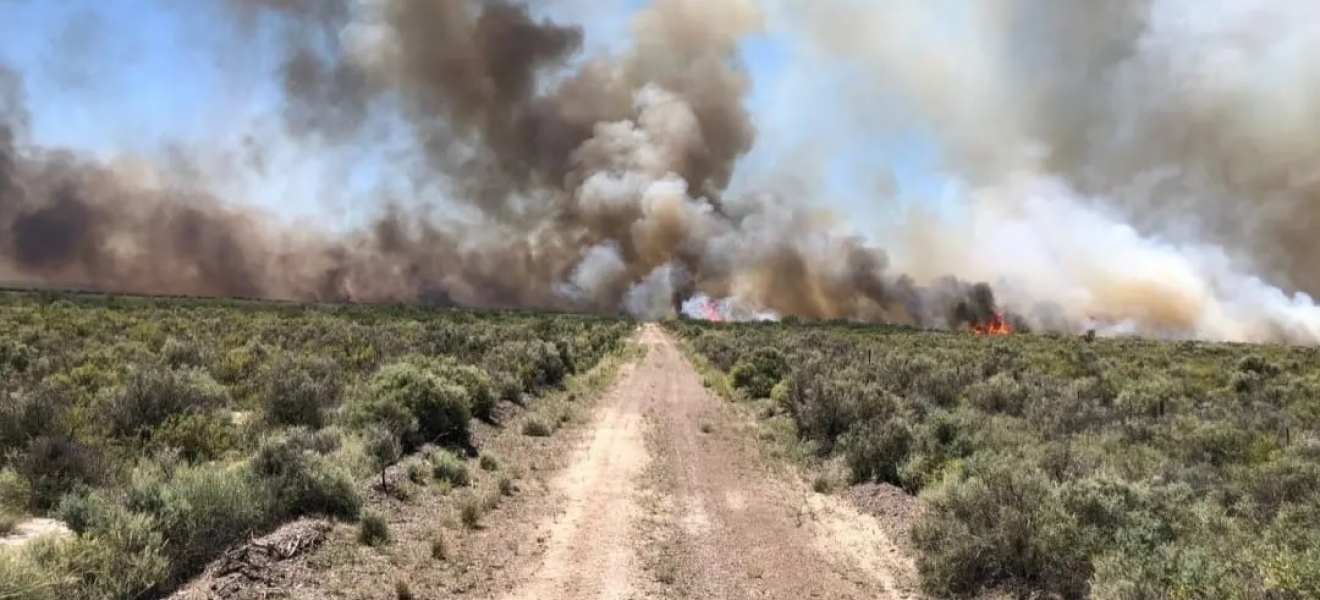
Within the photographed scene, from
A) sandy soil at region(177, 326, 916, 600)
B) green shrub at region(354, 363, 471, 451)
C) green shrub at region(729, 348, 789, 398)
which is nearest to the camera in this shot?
sandy soil at region(177, 326, 916, 600)

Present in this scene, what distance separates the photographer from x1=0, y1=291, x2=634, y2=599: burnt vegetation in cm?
821

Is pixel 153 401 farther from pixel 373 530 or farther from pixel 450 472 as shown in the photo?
pixel 373 530

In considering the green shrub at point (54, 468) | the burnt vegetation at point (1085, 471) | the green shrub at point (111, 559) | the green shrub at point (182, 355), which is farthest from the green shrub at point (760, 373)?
the green shrub at point (111, 559)

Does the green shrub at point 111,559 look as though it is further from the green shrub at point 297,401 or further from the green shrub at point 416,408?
the green shrub at point 297,401

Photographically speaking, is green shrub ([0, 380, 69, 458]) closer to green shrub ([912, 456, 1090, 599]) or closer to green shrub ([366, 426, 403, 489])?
green shrub ([366, 426, 403, 489])

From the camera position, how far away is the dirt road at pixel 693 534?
10.0m

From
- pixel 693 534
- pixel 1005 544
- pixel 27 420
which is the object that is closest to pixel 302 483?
pixel 693 534

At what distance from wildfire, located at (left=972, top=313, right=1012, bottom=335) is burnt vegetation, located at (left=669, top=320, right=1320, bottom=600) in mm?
43115

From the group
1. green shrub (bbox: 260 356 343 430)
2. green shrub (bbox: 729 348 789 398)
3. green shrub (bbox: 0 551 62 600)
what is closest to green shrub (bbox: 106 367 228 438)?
green shrub (bbox: 260 356 343 430)

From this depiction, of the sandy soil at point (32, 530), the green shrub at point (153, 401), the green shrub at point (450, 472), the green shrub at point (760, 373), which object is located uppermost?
the green shrub at point (760, 373)

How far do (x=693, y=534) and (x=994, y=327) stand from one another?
230 ft

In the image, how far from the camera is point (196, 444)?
14.1 metres

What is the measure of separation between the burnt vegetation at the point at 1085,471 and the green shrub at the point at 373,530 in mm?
6644

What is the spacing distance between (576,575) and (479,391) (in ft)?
37.3
